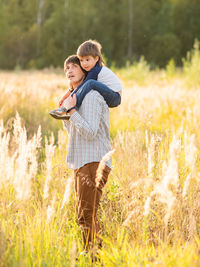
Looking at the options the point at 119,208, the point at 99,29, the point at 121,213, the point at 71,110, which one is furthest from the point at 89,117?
the point at 99,29

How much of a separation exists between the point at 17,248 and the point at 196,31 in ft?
122

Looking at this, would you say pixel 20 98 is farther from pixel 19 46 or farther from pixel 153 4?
pixel 153 4

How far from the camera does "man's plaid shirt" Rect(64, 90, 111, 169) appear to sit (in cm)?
222

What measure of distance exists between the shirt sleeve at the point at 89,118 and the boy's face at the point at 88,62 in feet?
0.94

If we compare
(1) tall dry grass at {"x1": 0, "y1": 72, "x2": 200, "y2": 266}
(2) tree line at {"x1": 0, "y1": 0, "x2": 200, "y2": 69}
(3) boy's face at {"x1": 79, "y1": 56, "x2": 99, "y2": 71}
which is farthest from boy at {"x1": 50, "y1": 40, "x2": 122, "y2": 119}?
(2) tree line at {"x1": 0, "y1": 0, "x2": 200, "y2": 69}

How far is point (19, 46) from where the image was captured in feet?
114

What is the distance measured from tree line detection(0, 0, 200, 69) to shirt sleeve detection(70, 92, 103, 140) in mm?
30668

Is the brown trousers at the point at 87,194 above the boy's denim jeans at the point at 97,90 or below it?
below

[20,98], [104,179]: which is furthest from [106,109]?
[20,98]

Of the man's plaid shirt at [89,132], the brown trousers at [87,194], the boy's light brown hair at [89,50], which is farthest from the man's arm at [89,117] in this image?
the boy's light brown hair at [89,50]

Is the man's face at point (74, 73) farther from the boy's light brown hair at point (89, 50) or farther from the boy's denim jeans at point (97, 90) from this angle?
the boy's denim jeans at point (97, 90)

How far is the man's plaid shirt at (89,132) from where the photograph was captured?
222cm

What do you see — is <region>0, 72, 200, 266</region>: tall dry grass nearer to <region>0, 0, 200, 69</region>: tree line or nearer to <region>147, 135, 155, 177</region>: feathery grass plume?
<region>147, 135, 155, 177</region>: feathery grass plume

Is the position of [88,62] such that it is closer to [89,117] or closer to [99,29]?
[89,117]
